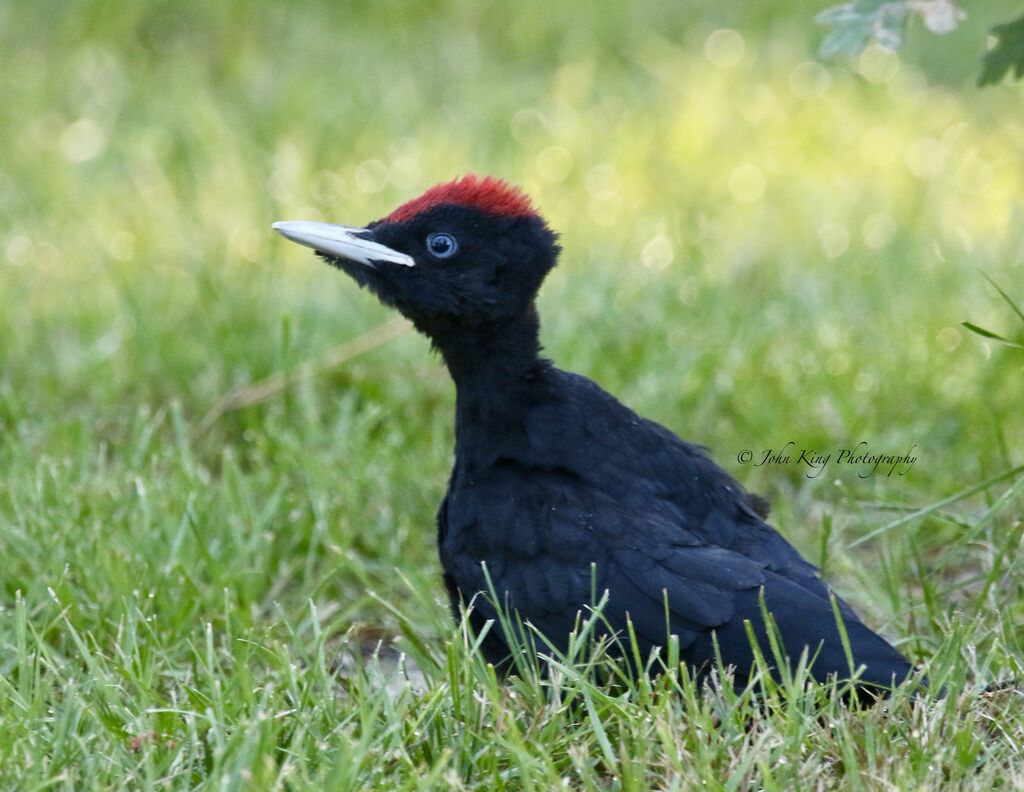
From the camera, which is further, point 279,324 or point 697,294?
point 697,294

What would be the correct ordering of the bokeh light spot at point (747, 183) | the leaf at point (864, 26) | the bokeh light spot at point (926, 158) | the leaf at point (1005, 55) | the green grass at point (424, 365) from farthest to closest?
the bokeh light spot at point (926, 158)
the bokeh light spot at point (747, 183)
the leaf at point (1005, 55)
the leaf at point (864, 26)
the green grass at point (424, 365)

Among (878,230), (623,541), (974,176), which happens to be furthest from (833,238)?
(623,541)

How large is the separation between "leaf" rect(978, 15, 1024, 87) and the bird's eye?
50.8 inches

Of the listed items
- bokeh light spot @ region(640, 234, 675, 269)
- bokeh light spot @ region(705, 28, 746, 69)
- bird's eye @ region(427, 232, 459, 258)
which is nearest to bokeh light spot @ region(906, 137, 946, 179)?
bokeh light spot @ region(705, 28, 746, 69)

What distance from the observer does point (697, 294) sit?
560 centimetres

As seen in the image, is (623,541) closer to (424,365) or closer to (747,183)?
(424,365)

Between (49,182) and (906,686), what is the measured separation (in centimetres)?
458

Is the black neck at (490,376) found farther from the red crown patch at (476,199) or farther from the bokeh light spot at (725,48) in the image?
the bokeh light spot at (725,48)

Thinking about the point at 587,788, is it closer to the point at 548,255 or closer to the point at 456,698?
the point at 456,698

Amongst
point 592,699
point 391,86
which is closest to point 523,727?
point 592,699

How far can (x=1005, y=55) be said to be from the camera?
3.53m

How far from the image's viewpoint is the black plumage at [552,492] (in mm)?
3146

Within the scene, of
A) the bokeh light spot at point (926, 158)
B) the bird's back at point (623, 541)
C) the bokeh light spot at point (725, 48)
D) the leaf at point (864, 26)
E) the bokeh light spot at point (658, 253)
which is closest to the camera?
the bird's back at point (623, 541)

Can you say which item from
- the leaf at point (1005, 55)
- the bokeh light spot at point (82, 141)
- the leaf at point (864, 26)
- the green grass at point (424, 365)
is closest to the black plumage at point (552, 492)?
the green grass at point (424, 365)
